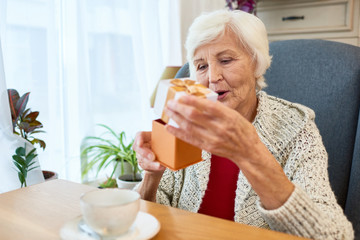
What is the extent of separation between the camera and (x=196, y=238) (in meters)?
0.59

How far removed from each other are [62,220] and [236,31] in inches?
29.4

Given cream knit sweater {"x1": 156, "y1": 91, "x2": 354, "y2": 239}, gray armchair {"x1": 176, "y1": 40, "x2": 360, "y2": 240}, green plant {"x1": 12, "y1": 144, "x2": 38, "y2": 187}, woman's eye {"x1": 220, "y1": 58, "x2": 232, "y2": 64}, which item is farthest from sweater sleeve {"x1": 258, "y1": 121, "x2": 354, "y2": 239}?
green plant {"x1": 12, "y1": 144, "x2": 38, "y2": 187}

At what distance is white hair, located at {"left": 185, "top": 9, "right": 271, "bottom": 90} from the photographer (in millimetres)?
1094

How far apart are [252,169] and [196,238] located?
0.20 m

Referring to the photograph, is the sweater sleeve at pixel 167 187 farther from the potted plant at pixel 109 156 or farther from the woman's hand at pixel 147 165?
the potted plant at pixel 109 156

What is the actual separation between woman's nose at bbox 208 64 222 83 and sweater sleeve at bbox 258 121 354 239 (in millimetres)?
325

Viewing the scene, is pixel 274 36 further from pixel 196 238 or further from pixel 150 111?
pixel 196 238

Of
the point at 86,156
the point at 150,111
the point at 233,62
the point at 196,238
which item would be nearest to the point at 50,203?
the point at 196,238

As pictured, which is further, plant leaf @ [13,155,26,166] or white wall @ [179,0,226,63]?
white wall @ [179,0,226,63]

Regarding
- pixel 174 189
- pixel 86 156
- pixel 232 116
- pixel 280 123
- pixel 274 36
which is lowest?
pixel 86 156

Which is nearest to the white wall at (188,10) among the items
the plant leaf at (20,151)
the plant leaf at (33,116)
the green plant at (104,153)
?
the green plant at (104,153)

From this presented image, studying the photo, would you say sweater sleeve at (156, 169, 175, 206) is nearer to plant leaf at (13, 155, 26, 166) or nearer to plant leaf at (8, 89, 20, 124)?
plant leaf at (13, 155, 26, 166)

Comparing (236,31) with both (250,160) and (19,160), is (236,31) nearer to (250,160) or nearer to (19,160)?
(250,160)

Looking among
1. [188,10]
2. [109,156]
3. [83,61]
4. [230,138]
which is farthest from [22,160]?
[188,10]
